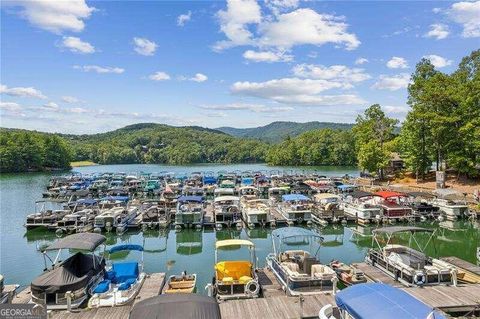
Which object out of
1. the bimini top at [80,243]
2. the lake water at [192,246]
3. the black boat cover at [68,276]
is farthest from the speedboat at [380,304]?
the bimini top at [80,243]

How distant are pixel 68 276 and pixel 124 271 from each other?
256 cm

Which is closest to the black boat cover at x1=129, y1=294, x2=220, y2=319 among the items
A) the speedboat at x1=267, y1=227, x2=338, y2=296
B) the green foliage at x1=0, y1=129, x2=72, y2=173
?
the speedboat at x1=267, y1=227, x2=338, y2=296

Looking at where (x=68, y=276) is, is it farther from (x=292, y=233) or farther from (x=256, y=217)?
(x=256, y=217)

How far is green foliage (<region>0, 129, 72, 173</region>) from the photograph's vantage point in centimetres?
10812

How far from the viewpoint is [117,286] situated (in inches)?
666

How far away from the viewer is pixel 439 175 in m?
49.3

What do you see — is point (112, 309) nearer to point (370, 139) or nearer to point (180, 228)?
point (180, 228)

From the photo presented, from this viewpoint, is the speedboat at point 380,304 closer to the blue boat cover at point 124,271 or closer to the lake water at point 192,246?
the blue boat cover at point 124,271

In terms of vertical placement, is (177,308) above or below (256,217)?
above

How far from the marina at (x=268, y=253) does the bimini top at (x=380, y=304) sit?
257cm

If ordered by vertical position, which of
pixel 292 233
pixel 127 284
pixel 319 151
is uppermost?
pixel 319 151

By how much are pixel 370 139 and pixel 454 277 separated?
5599cm

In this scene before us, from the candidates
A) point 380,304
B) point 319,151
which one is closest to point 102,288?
point 380,304

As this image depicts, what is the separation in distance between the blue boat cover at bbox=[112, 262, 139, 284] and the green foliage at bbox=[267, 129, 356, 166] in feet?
371
